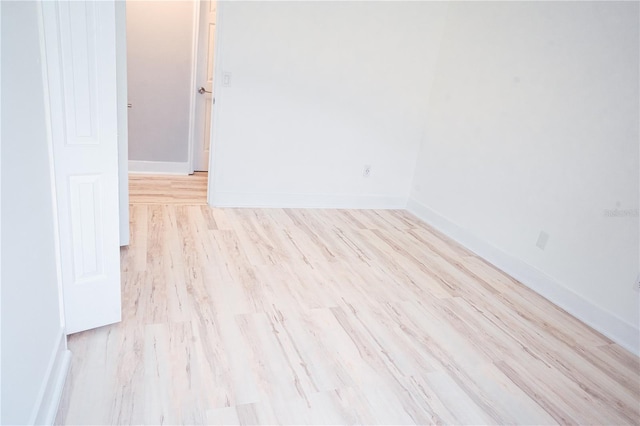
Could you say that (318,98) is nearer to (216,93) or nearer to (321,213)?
(216,93)

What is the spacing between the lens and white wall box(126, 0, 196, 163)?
3.93 metres

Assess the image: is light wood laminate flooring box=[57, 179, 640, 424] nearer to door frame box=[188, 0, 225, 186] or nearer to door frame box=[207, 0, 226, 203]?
door frame box=[207, 0, 226, 203]

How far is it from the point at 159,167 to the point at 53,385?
11.1 feet

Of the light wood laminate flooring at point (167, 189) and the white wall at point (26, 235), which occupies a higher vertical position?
the white wall at point (26, 235)

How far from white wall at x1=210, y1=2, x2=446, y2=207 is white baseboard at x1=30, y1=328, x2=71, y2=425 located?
2.14m

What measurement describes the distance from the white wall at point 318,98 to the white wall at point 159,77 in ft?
4.02

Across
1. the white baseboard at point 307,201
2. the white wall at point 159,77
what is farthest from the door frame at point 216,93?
the white wall at point 159,77

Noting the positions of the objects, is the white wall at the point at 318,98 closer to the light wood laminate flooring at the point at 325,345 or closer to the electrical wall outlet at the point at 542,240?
the light wood laminate flooring at the point at 325,345

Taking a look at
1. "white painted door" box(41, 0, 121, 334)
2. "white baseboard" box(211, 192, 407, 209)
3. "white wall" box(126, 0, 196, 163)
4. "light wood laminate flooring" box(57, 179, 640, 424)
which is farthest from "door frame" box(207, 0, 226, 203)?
"white painted door" box(41, 0, 121, 334)

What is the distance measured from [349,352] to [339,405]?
33cm

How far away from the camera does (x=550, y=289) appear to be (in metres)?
2.66

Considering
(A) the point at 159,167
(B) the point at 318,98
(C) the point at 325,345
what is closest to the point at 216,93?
(B) the point at 318,98

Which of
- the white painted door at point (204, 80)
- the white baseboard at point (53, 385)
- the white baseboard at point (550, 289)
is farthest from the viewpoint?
the white painted door at point (204, 80)

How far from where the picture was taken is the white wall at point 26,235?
968 mm
